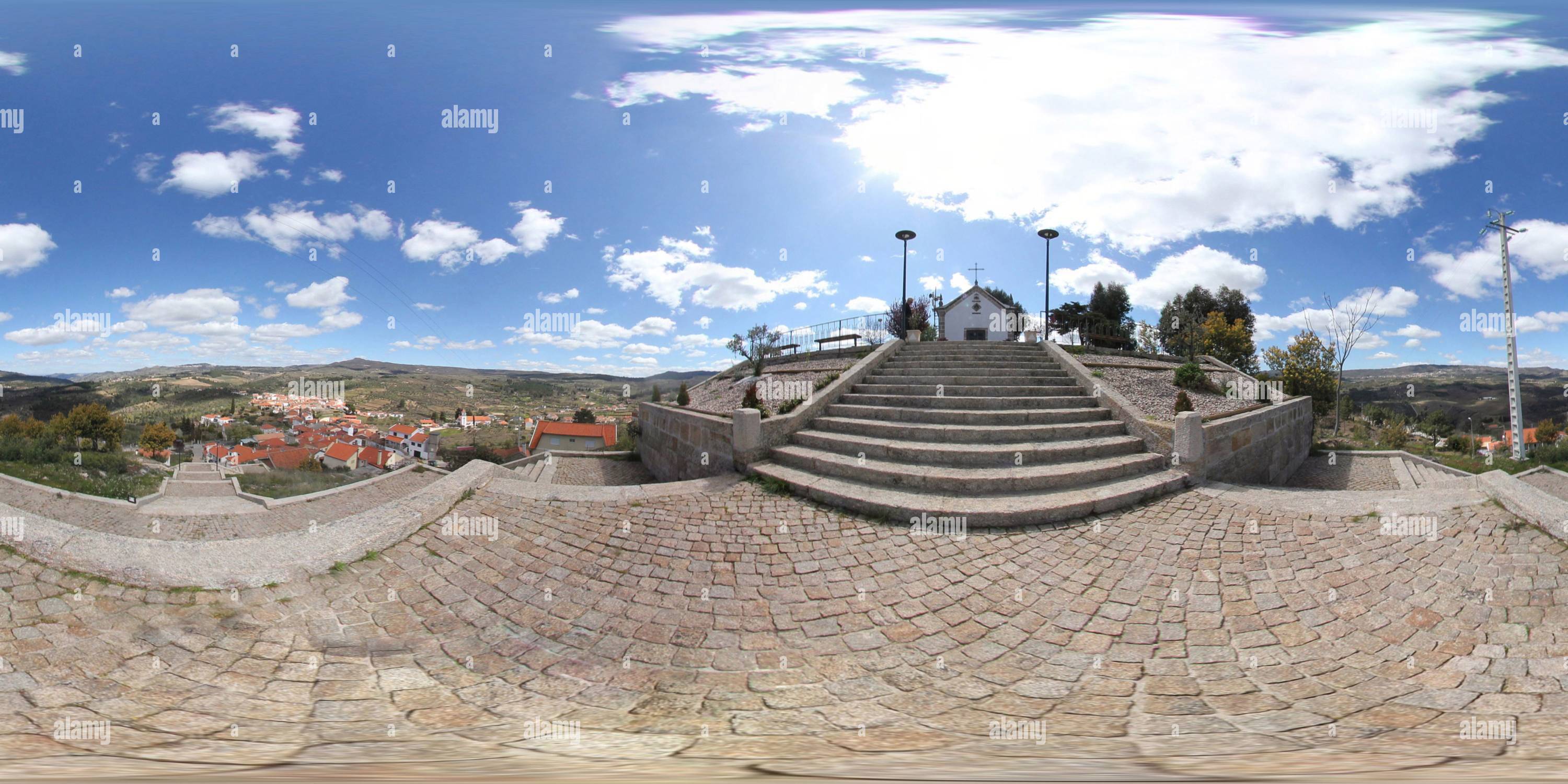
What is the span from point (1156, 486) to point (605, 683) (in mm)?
6438

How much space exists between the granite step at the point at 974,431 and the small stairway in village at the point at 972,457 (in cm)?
2

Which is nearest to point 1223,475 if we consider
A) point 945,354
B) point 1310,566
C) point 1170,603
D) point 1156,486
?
point 1156,486

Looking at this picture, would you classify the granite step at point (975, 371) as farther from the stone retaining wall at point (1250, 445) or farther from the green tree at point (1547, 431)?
the green tree at point (1547, 431)

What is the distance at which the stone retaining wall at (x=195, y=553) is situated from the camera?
10.8 ft

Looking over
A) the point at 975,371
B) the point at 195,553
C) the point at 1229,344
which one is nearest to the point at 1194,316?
the point at 1229,344

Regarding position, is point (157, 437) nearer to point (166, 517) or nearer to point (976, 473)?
point (166, 517)

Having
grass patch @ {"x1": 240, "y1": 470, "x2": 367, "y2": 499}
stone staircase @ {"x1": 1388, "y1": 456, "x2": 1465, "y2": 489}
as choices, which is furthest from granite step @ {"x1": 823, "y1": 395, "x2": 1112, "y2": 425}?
grass patch @ {"x1": 240, "y1": 470, "x2": 367, "y2": 499}

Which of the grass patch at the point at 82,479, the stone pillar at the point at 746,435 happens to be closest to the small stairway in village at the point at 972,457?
the stone pillar at the point at 746,435

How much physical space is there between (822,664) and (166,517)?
15.4 feet

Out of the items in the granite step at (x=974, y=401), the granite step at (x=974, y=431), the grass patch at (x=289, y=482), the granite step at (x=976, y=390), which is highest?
the granite step at (x=976, y=390)

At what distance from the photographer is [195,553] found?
3543 mm

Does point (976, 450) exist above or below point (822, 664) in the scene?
above

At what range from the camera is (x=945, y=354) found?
14797mm

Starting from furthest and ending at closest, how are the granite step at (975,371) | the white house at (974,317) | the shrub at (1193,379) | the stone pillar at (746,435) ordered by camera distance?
1. the white house at (974,317)
2. the shrub at (1193,379)
3. the granite step at (975,371)
4. the stone pillar at (746,435)
